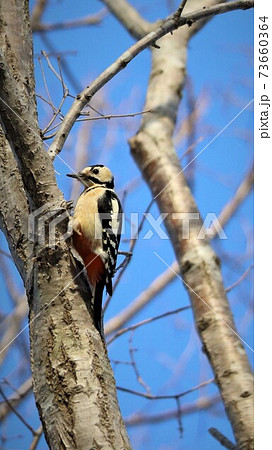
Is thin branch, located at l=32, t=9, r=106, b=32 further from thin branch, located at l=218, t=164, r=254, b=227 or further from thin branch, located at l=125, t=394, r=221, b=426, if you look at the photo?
thin branch, located at l=125, t=394, r=221, b=426

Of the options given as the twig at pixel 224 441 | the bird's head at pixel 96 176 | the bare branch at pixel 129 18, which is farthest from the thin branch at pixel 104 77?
the bare branch at pixel 129 18

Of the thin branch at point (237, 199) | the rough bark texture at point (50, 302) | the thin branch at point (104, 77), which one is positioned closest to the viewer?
the rough bark texture at point (50, 302)

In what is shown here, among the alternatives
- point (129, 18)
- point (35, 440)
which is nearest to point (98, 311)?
point (35, 440)

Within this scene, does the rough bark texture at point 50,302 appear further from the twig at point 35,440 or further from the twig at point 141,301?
the twig at point 141,301

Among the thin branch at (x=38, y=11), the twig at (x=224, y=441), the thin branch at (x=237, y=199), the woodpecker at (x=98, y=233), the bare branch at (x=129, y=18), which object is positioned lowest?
the twig at (x=224, y=441)

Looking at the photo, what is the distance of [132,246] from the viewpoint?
11.0 ft

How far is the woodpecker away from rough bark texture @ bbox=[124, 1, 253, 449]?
45cm

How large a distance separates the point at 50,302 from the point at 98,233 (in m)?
0.88

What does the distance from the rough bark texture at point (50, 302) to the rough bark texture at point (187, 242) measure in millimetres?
1088

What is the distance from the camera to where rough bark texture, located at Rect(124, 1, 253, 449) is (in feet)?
9.94

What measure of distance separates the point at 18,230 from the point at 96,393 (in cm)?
74

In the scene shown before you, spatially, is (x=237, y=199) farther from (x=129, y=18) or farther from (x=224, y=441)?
(x=224, y=441)

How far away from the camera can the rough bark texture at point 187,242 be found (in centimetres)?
303

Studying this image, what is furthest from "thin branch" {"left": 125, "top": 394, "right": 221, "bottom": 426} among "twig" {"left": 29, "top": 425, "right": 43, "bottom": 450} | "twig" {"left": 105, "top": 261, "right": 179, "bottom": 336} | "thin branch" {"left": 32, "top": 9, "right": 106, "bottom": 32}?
"thin branch" {"left": 32, "top": 9, "right": 106, "bottom": 32}
